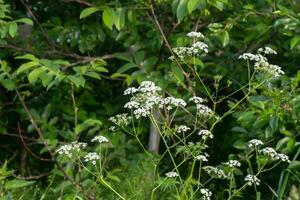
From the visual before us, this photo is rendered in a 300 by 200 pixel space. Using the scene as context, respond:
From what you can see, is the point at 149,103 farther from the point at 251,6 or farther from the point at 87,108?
the point at 87,108

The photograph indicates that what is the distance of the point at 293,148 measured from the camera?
11.0 ft

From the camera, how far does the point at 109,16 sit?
324 cm

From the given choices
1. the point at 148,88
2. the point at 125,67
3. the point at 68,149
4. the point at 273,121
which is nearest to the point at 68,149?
the point at 68,149

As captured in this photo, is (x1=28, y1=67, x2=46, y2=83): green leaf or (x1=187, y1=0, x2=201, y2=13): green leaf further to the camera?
(x1=28, y1=67, x2=46, y2=83): green leaf

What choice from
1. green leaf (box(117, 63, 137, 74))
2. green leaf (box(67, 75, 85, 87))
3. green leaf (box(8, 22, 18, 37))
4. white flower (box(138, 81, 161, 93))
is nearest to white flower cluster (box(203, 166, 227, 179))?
white flower (box(138, 81, 161, 93))

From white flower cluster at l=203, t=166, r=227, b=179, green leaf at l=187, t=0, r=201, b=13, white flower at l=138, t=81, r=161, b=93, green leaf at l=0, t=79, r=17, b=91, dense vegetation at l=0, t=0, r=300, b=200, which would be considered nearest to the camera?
white flower at l=138, t=81, r=161, b=93

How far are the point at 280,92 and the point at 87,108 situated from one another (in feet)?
4.91

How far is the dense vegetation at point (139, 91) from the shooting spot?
331 cm

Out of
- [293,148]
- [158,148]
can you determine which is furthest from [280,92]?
[158,148]

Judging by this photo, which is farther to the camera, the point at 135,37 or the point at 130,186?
the point at 135,37

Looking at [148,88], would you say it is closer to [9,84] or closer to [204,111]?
[204,111]

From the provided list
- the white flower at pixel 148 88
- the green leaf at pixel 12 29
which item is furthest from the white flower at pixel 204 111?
the green leaf at pixel 12 29

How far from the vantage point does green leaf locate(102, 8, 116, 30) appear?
321cm

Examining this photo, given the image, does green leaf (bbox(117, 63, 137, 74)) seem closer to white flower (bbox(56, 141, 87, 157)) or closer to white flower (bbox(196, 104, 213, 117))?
white flower (bbox(56, 141, 87, 157))
